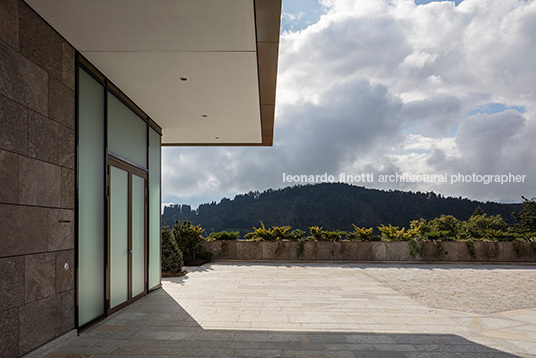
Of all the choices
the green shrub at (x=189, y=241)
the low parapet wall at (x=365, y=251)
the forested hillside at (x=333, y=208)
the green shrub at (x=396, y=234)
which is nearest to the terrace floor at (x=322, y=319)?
the green shrub at (x=189, y=241)

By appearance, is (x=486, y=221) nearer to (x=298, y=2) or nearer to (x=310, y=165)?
(x=310, y=165)

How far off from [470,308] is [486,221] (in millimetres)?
25703

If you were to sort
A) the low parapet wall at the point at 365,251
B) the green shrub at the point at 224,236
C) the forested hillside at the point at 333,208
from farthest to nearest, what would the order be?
the forested hillside at the point at 333,208 → the green shrub at the point at 224,236 → the low parapet wall at the point at 365,251

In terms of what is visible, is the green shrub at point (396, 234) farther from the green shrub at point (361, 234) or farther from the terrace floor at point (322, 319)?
the terrace floor at point (322, 319)

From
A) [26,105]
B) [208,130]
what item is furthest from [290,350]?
[208,130]

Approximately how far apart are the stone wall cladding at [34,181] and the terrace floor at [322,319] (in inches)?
23.8

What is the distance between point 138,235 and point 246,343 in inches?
138

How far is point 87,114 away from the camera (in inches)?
203

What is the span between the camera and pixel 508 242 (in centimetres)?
1334

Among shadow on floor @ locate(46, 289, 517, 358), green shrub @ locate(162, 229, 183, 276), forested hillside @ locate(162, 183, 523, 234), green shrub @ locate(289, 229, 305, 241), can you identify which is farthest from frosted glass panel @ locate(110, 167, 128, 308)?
forested hillside @ locate(162, 183, 523, 234)

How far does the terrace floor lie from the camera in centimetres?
432

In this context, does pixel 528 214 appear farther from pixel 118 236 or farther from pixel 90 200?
pixel 90 200

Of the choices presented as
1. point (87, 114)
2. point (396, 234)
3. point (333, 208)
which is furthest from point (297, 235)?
point (333, 208)

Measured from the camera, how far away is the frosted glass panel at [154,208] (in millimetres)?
8008
